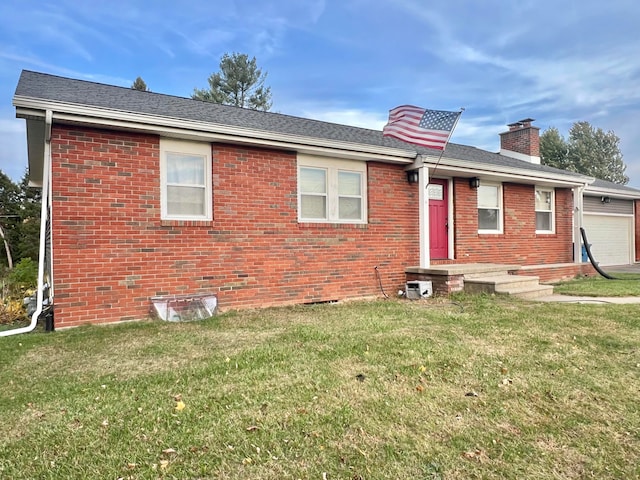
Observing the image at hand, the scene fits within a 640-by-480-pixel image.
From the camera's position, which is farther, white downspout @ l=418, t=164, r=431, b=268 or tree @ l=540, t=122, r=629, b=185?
tree @ l=540, t=122, r=629, b=185

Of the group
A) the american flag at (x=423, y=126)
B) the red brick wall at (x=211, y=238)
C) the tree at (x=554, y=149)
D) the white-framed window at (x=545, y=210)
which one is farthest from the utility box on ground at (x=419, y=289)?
the tree at (x=554, y=149)

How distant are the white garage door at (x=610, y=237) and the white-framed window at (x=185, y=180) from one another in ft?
46.2

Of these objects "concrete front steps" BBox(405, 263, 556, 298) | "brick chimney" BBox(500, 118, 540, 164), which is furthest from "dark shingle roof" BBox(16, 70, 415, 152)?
"brick chimney" BBox(500, 118, 540, 164)

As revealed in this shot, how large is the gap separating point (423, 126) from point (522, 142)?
27.5 feet

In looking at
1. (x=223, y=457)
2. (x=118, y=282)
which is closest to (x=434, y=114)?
(x=118, y=282)

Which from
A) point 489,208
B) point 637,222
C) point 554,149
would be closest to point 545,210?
point 489,208

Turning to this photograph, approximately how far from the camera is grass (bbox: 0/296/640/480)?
2.29 meters

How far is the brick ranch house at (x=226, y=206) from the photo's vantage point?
5879mm

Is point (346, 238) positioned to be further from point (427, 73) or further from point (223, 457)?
point (427, 73)

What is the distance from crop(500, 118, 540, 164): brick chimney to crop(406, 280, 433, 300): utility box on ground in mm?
8390

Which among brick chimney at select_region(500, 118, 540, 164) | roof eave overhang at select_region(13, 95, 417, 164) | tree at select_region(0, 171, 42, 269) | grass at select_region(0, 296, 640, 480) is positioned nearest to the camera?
grass at select_region(0, 296, 640, 480)

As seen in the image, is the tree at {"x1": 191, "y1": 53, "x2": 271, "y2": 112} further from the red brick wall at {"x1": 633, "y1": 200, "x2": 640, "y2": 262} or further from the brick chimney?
the red brick wall at {"x1": 633, "y1": 200, "x2": 640, "y2": 262}

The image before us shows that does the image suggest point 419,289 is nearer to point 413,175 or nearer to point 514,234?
point 413,175

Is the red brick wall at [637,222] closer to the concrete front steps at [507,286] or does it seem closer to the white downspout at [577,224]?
the white downspout at [577,224]
